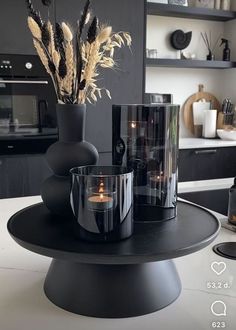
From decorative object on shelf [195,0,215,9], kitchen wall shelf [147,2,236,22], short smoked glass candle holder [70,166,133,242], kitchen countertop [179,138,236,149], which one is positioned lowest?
kitchen countertop [179,138,236,149]

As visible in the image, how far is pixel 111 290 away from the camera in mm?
702

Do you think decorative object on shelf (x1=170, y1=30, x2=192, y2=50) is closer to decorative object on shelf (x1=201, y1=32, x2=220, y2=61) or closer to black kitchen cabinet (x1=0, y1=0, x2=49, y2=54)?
decorative object on shelf (x1=201, y1=32, x2=220, y2=61)

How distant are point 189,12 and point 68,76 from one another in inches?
111

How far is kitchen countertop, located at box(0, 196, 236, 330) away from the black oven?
176cm

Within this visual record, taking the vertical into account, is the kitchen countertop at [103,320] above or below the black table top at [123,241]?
below

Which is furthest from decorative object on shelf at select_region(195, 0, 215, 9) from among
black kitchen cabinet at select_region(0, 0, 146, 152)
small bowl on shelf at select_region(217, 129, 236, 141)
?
small bowl on shelf at select_region(217, 129, 236, 141)

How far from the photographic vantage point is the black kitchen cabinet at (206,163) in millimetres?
3113

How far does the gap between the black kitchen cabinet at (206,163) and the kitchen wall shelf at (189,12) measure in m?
A: 1.19

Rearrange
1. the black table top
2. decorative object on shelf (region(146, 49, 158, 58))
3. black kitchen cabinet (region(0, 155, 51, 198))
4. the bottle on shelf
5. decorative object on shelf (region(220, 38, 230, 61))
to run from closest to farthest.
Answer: the black table top < the bottle on shelf < black kitchen cabinet (region(0, 155, 51, 198)) < decorative object on shelf (region(146, 49, 158, 58)) < decorative object on shelf (region(220, 38, 230, 61))

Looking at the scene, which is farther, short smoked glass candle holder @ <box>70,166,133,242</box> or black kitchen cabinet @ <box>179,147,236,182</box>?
black kitchen cabinet @ <box>179,147,236,182</box>

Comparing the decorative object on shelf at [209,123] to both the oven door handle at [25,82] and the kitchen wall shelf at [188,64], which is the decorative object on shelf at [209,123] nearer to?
the kitchen wall shelf at [188,64]

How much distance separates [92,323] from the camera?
2.20ft

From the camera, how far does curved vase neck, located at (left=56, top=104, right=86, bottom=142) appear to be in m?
0.85

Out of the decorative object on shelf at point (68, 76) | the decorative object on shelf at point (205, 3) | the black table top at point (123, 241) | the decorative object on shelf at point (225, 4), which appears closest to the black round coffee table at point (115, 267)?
the black table top at point (123, 241)
